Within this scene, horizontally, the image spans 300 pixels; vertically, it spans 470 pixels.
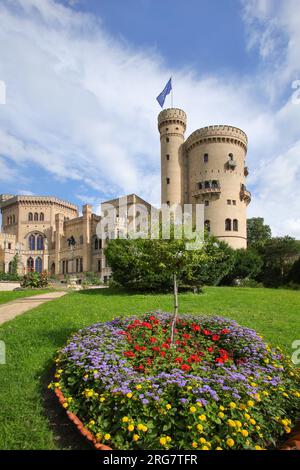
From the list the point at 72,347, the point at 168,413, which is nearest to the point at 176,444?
the point at 168,413

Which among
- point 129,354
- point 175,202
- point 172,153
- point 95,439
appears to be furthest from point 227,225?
point 95,439

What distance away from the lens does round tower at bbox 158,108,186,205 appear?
40781 millimetres

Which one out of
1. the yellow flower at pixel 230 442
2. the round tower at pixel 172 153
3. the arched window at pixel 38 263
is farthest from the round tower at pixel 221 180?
the yellow flower at pixel 230 442

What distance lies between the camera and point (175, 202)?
40375 mm

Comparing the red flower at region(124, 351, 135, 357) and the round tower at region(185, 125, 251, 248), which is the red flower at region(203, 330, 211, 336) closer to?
the red flower at region(124, 351, 135, 357)

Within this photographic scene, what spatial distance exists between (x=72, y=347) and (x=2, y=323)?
464 cm

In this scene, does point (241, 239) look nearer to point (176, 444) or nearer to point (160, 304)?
point (160, 304)

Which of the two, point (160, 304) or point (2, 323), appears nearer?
point (2, 323)

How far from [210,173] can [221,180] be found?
67.3 inches

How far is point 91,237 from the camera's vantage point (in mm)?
48250

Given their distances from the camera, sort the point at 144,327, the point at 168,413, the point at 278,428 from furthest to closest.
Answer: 1. the point at 144,327
2. the point at 278,428
3. the point at 168,413

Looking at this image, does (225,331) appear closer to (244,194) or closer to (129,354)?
(129,354)

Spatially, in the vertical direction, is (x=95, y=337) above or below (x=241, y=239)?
below

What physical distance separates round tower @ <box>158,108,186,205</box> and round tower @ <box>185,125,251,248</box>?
192 centimetres
